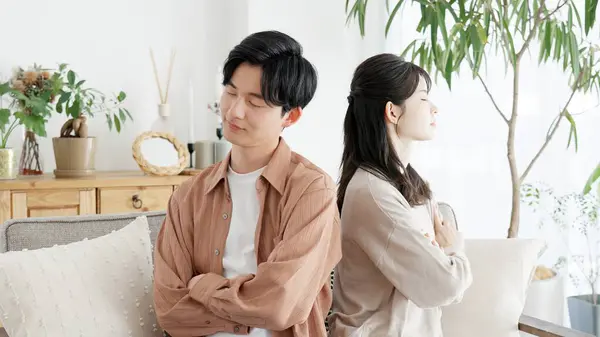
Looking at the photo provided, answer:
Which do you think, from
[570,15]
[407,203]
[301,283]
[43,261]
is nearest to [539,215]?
[570,15]

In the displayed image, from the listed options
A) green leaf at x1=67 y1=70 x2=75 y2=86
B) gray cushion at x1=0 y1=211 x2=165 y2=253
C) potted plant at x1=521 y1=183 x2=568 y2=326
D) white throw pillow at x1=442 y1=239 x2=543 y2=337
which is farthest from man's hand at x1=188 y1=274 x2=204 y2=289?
green leaf at x1=67 y1=70 x2=75 y2=86

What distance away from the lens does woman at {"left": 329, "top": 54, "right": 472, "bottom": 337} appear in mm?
1768

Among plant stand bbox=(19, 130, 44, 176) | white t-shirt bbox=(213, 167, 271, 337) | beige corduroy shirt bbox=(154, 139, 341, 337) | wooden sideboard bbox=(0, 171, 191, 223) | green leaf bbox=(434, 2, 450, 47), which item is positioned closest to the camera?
beige corduroy shirt bbox=(154, 139, 341, 337)

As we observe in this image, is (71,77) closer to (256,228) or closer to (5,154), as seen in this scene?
(5,154)

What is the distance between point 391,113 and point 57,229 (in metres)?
0.91

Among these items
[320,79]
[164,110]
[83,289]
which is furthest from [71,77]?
[83,289]

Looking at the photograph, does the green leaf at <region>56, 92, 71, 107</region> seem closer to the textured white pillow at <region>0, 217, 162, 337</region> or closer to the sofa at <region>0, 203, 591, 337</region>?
the sofa at <region>0, 203, 591, 337</region>

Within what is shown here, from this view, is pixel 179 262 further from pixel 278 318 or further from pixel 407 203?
pixel 407 203

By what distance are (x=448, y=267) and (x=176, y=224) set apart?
66 centimetres

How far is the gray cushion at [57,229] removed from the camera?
6.07ft

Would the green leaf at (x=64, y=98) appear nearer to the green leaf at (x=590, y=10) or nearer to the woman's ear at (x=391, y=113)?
the woman's ear at (x=391, y=113)

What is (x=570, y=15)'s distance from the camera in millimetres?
2723

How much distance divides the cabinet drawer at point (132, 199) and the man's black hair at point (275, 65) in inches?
68.7

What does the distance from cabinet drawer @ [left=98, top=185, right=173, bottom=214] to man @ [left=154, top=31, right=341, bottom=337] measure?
156 centimetres
